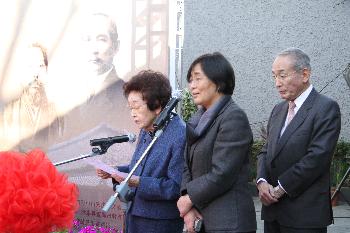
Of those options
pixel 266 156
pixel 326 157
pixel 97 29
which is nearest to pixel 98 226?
pixel 97 29

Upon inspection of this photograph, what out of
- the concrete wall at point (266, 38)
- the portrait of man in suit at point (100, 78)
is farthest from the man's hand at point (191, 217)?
the concrete wall at point (266, 38)

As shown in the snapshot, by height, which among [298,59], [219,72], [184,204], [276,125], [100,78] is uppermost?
[100,78]

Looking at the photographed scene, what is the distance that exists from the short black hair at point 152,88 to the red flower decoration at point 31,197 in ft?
4.16

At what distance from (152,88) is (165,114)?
0.32 m

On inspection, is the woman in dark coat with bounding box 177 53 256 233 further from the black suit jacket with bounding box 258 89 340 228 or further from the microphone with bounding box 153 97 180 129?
the black suit jacket with bounding box 258 89 340 228

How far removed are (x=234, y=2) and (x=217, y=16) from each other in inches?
15.9

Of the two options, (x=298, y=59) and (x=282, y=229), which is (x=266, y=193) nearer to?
(x=282, y=229)

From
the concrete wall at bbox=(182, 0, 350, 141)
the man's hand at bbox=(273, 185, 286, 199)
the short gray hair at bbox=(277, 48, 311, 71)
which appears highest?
the concrete wall at bbox=(182, 0, 350, 141)

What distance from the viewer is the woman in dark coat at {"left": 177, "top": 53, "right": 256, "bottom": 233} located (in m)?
2.84

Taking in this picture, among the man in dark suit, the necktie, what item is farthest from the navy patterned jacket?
the necktie

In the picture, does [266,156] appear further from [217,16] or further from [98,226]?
[217,16]

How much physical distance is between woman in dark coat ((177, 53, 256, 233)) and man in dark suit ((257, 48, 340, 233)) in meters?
0.31

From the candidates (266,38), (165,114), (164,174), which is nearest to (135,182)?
(164,174)

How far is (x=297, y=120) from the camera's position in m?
3.20
